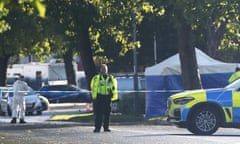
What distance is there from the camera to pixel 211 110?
49.5ft

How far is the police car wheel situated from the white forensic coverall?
7.62 meters

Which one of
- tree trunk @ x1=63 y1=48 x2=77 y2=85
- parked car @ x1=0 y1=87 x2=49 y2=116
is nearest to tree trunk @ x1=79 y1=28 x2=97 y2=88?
parked car @ x1=0 y1=87 x2=49 y2=116

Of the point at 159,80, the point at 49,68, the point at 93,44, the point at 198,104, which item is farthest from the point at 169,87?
the point at 49,68

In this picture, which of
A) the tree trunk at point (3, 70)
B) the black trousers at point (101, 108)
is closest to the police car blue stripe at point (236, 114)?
the black trousers at point (101, 108)

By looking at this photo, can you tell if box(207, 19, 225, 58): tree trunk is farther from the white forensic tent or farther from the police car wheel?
the police car wheel

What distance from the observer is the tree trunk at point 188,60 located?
23.1 metres

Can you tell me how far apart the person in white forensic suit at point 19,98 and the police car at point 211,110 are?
7.34 meters

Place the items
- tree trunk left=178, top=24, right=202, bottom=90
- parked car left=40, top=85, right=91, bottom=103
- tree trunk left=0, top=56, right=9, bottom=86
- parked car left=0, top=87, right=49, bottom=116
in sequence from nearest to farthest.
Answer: tree trunk left=178, top=24, right=202, bottom=90 < parked car left=0, top=87, right=49, bottom=116 < tree trunk left=0, top=56, right=9, bottom=86 < parked car left=40, top=85, right=91, bottom=103

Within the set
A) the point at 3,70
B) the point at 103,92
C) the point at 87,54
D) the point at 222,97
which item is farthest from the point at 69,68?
the point at 222,97

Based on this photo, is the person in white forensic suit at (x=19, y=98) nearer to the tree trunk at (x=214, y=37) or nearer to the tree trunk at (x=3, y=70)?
the tree trunk at (x=214, y=37)

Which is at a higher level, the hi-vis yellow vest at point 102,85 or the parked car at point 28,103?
the hi-vis yellow vest at point 102,85

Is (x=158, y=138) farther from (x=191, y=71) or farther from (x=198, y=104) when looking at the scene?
(x=191, y=71)

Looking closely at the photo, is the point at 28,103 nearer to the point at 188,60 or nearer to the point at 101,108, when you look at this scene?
the point at 188,60

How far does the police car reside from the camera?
49.1 ft
